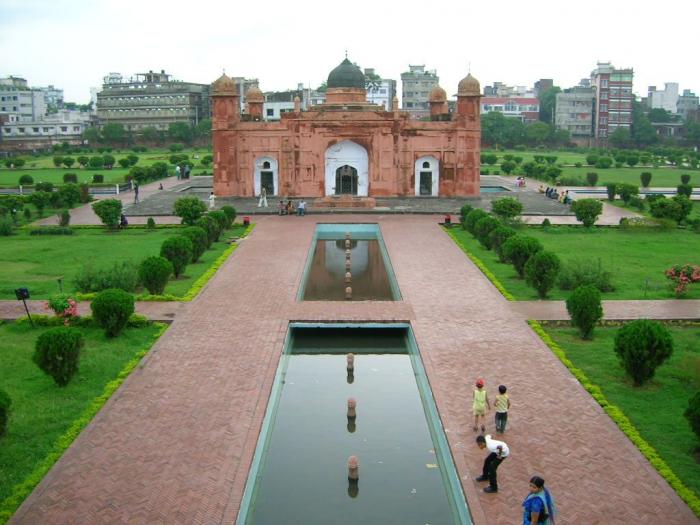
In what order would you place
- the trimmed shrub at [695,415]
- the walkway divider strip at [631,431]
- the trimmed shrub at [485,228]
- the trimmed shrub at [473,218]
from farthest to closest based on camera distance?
the trimmed shrub at [473,218]
the trimmed shrub at [485,228]
the trimmed shrub at [695,415]
the walkway divider strip at [631,431]

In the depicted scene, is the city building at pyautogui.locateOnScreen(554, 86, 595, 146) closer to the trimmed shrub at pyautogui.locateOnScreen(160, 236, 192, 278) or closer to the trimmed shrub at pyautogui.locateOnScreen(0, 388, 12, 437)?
the trimmed shrub at pyautogui.locateOnScreen(160, 236, 192, 278)

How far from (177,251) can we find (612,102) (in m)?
73.1

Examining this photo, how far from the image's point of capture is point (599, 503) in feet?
26.8

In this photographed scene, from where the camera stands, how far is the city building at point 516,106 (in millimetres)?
96938

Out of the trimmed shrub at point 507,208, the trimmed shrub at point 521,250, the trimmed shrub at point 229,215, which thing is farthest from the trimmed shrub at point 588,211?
the trimmed shrub at point 229,215

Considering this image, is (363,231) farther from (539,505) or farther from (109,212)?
(539,505)

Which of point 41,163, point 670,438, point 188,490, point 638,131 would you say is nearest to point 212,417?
point 188,490

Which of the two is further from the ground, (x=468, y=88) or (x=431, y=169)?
(x=468, y=88)

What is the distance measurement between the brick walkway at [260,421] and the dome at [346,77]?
22016 mm

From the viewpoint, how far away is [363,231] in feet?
90.7

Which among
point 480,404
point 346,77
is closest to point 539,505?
point 480,404

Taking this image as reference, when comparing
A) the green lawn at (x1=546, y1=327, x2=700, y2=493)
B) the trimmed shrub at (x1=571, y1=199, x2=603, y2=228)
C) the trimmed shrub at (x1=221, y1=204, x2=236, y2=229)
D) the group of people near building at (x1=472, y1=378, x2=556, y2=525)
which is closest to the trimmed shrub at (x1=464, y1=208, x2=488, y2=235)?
the trimmed shrub at (x1=571, y1=199, x2=603, y2=228)

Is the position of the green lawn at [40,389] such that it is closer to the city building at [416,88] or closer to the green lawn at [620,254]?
the green lawn at [620,254]

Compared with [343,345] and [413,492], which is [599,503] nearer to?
[413,492]
